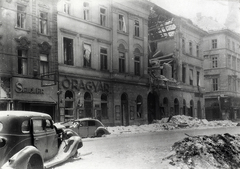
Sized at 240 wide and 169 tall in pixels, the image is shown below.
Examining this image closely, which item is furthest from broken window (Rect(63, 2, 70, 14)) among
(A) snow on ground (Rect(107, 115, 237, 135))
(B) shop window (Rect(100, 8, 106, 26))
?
(A) snow on ground (Rect(107, 115, 237, 135))

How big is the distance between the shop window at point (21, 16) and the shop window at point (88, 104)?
7370 millimetres

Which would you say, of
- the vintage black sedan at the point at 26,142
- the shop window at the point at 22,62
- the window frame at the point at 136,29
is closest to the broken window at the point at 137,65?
the window frame at the point at 136,29

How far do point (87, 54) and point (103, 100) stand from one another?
4.06 m

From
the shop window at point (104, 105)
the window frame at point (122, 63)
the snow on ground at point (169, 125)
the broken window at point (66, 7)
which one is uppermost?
the broken window at point (66, 7)

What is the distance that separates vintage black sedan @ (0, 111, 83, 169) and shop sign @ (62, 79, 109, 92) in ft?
48.0

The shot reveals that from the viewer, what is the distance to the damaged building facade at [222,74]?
3494 centimetres

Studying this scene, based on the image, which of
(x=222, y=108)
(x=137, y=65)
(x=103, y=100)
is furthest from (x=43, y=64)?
(x=222, y=108)

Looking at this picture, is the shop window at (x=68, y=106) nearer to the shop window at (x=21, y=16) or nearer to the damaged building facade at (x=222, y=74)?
the shop window at (x=21, y=16)

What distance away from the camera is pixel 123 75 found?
91.1 ft

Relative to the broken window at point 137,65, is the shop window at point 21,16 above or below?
above

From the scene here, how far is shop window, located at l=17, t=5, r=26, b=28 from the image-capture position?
19702 mm

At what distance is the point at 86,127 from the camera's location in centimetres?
1681

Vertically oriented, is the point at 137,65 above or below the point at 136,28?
below

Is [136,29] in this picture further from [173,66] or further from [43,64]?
[43,64]
